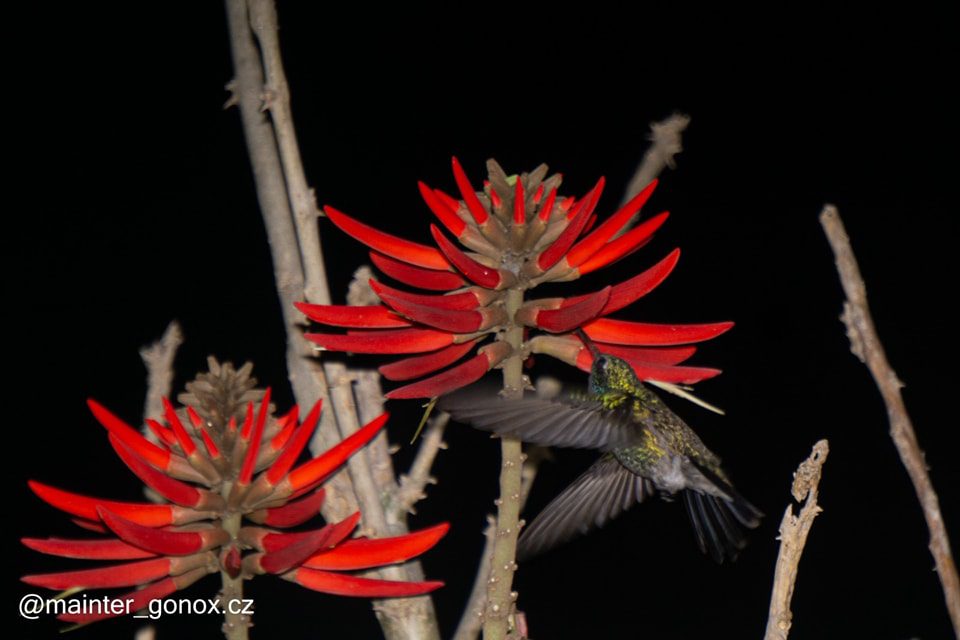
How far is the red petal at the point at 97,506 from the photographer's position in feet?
1.95

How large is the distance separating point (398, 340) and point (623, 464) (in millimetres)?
327

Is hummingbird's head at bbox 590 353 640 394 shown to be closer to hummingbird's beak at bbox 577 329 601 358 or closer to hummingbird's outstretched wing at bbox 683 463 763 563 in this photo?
hummingbird's beak at bbox 577 329 601 358

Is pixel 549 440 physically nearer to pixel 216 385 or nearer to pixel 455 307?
pixel 455 307

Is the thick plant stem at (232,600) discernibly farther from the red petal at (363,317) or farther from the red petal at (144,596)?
the red petal at (363,317)

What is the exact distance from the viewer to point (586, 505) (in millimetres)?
902

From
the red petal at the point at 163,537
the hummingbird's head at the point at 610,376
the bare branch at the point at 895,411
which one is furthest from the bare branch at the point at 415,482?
the bare branch at the point at 895,411

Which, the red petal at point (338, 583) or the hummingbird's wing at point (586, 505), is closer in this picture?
the red petal at point (338, 583)

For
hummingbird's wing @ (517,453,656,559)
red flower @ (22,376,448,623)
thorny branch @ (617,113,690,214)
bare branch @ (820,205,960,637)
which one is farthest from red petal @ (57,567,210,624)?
thorny branch @ (617,113,690,214)

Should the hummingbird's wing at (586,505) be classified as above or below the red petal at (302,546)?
above

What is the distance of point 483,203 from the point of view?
2.40 ft

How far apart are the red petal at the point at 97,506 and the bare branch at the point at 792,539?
320 mm

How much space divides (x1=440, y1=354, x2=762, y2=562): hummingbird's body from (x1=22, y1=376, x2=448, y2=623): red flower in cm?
12

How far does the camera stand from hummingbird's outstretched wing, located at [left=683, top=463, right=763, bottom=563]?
0.87 meters

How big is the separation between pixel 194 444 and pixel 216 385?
4cm
